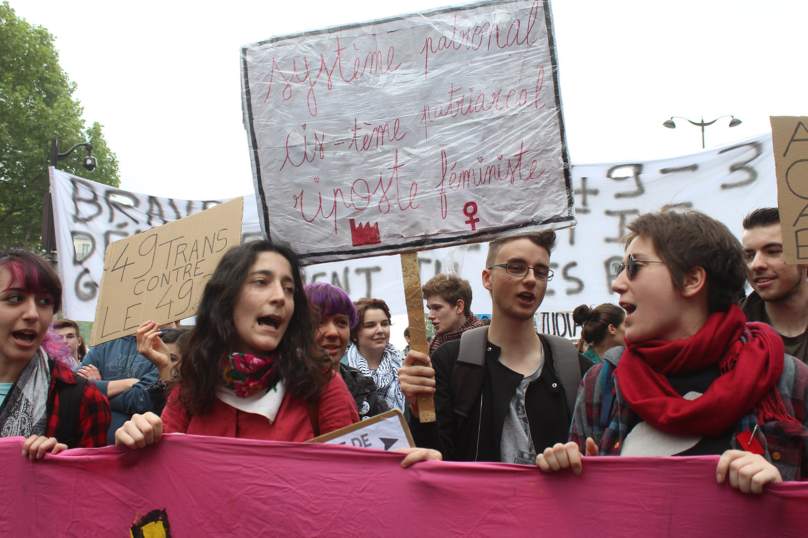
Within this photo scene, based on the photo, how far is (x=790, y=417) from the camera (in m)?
1.41

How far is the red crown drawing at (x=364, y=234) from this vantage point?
2100 mm

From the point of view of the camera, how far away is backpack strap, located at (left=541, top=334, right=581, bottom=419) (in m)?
2.08

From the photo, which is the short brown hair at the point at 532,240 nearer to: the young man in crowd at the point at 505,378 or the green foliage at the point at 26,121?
the young man in crowd at the point at 505,378

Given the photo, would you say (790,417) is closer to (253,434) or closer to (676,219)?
(676,219)

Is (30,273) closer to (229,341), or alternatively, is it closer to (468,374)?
(229,341)

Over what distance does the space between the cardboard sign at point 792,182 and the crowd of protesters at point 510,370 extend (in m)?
0.44

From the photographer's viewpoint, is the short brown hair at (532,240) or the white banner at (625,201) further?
the white banner at (625,201)

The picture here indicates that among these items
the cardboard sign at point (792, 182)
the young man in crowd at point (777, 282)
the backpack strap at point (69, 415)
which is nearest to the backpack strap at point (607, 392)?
the cardboard sign at point (792, 182)

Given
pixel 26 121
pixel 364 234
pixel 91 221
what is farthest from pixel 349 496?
pixel 26 121

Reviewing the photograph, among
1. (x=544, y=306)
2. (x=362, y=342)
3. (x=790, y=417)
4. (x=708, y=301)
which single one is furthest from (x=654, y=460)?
(x=544, y=306)

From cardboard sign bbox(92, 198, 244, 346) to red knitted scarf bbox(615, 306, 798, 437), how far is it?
59.1 inches

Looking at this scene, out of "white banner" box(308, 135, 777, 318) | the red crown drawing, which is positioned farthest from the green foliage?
the red crown drawing

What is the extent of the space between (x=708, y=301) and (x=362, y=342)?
2423mm

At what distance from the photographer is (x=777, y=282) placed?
2.47m
